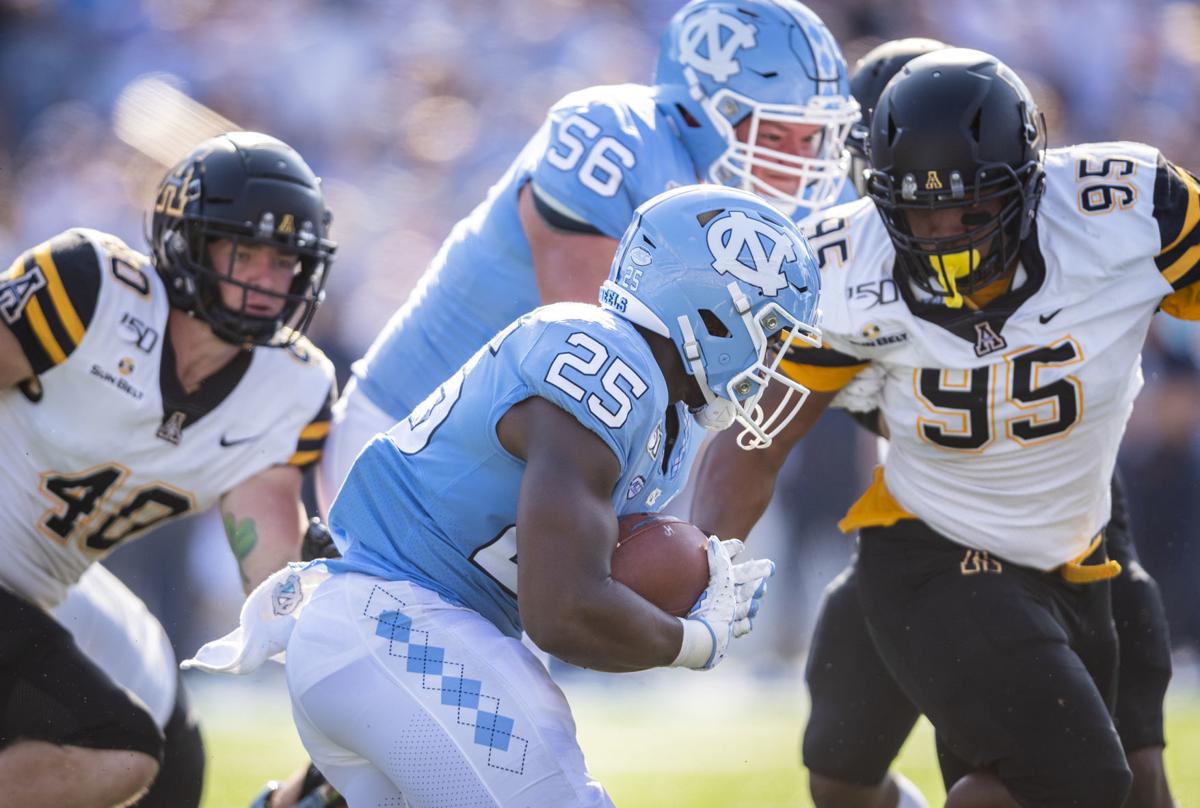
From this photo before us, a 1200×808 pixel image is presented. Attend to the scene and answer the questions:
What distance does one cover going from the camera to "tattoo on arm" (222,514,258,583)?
167 inches

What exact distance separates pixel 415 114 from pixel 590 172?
5.76 m

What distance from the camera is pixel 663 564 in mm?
2898

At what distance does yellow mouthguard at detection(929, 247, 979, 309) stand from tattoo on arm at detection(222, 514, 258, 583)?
1.92 metres

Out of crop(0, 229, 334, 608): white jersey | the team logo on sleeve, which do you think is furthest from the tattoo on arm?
the team logo on sleeve

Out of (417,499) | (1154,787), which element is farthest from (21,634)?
(1154,787)

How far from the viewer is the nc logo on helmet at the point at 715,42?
4.39m

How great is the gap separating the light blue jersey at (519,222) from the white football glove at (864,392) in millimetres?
709

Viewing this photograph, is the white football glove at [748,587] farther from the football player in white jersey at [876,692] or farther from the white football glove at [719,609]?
the football player in white jersey at [876,692]

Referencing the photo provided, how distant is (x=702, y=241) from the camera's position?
3.00m

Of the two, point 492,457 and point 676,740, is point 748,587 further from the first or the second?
point 676,740

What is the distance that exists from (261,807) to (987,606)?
200cm

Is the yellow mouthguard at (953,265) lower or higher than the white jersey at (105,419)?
higher

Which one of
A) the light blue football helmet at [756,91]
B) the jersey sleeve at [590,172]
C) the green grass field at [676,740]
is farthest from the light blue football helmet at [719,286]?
the green grass field at [676,740]

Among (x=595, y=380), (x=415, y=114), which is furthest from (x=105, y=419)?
(x=415, y=114)
